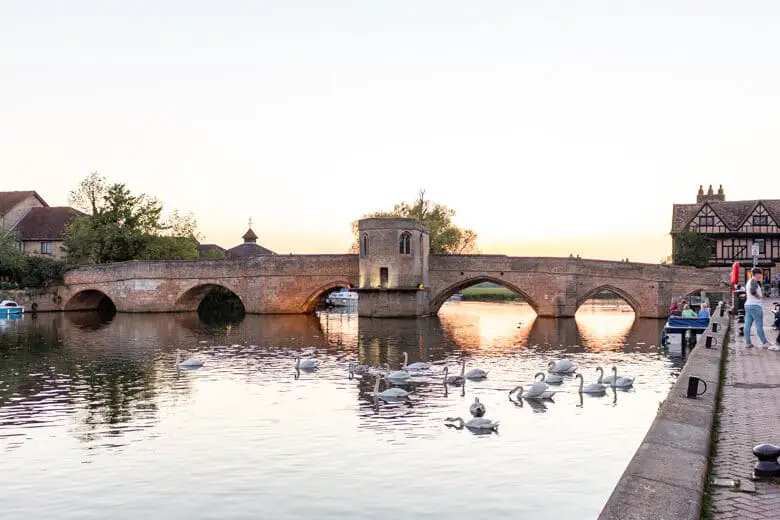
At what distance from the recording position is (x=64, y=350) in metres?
34.6

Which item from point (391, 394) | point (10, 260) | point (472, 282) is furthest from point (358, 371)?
point (10, 260)

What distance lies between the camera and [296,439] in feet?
53.6

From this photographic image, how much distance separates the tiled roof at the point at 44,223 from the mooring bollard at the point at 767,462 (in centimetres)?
8330

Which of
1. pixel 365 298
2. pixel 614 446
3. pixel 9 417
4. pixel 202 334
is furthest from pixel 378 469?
pixel 365 298

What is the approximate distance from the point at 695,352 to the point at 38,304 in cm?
5812

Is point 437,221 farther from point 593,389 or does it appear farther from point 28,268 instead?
point 593,389

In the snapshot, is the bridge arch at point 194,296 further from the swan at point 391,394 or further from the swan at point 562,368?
the swan at point 391,394

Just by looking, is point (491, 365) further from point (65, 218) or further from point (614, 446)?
point (65, 218)

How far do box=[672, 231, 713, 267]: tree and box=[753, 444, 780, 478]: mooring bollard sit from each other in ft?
208

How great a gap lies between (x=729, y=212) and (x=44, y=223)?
67628mm

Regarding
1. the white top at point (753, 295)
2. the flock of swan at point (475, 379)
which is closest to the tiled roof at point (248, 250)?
the flock of swan at point (475, 379)

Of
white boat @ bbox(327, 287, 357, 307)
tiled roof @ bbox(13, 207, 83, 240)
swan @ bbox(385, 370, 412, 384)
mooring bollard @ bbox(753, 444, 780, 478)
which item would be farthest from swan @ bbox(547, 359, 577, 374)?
tiled roof @ bbox(13, 207, 83, 240)

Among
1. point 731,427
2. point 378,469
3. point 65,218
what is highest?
point 65,218

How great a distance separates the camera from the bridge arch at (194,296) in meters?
62.9
